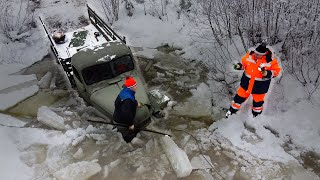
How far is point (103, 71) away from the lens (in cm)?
720

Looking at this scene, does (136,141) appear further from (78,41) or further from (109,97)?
(78,41)

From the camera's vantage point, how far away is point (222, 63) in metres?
8.65

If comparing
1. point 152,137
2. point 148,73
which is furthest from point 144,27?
point 152,137

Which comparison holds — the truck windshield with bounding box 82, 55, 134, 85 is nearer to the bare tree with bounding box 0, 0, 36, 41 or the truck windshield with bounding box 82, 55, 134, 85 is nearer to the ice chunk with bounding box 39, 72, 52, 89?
the ice chunk with bounding box 39, 72, 52, 89

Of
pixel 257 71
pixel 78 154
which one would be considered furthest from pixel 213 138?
pixel 78 154

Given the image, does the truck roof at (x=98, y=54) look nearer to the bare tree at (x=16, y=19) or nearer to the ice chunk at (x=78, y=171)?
the ice chunk at (x=78, y=171)

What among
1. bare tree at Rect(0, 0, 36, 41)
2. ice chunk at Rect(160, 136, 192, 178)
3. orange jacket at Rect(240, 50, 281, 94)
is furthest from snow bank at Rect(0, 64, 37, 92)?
orange jacket at Rect(240, 50, 281, 94)

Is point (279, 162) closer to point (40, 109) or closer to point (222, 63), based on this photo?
point (222, 63)

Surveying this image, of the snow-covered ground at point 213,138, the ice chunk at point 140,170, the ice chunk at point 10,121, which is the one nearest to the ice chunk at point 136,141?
the snow-covered ground at point 213,138

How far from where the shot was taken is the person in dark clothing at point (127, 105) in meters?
A: 5.96

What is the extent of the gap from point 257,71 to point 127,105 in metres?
2.57

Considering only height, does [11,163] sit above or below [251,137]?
above

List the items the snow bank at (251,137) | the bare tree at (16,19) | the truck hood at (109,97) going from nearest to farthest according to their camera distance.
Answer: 1. the snow bank at (251,137)
2. the truck hood at (109,97)
3. the bare tree at (16,19)

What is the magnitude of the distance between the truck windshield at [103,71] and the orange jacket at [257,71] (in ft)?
8.85
